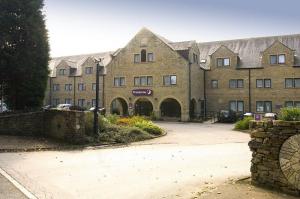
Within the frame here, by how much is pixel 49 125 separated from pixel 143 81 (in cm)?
2444

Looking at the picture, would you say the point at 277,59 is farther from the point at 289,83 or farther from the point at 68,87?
the point at 68,87

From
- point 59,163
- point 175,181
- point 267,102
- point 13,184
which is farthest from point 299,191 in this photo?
point 267,102

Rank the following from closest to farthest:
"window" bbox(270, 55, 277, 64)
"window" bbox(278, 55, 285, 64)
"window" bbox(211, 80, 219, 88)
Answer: "window" bbox(278, 55, 285, 64) < "window" bbox(270, 55, 277, 64) < "window" bbox(211, 80, 219, 88)

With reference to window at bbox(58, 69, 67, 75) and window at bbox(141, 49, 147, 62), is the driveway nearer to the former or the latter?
window at bbox(141, 49, 147, 62)

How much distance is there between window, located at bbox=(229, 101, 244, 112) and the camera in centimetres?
4528

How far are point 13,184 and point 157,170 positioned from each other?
4.75m

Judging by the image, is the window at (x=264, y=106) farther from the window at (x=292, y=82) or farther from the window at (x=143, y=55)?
the window at (x=143, y=55)

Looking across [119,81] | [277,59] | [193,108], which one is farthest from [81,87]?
[277,59]

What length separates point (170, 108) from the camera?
1790 inches

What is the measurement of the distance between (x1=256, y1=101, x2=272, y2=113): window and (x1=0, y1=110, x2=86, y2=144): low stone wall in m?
29.1

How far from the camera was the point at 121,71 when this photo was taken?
47.3 m

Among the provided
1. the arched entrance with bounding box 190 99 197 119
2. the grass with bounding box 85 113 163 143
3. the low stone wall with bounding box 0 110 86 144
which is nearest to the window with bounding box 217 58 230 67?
the arched entrance with bounding box 190 99 197 119

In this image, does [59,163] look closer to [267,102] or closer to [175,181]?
[175,181]

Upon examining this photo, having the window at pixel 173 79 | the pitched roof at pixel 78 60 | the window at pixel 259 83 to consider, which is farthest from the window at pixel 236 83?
the pitched roof at pixel 78 60
